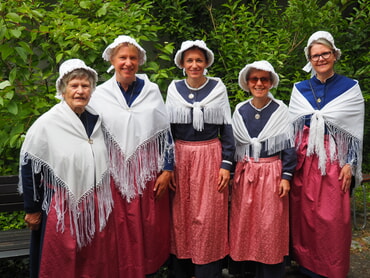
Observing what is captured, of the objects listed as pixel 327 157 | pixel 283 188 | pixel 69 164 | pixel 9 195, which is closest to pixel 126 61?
pixel 69 164

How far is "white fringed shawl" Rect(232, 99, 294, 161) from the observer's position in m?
2.91

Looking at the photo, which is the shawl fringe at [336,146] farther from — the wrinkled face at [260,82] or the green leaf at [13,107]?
the green leaf at [13,107]

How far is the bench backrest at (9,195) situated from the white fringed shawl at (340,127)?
250 centimetres

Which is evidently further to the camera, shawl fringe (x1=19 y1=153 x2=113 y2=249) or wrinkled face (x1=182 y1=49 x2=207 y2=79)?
wrinkled face (x1=182 y1=49 x2=207 y2=79)

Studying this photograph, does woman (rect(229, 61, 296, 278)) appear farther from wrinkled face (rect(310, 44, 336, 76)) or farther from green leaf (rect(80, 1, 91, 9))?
green leaf (rect(80, 1, 91, 9))

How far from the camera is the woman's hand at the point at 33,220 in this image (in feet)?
7.86

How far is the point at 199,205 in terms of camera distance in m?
2.90

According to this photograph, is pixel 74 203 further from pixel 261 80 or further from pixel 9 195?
pixel 261 80

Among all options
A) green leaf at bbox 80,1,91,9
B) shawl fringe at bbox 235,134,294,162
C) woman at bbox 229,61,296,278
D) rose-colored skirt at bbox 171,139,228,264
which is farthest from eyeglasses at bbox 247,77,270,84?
green leaf at bbox 80,1,91,9

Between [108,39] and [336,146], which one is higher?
[108,39]

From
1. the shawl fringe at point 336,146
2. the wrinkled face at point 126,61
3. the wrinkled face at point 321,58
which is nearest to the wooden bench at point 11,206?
the wrinkled face at point 126,61

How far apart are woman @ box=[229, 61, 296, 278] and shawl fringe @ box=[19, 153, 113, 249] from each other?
1085 mm

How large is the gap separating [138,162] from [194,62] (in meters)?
0.86

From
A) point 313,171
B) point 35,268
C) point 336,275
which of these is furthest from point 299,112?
point 35,268
